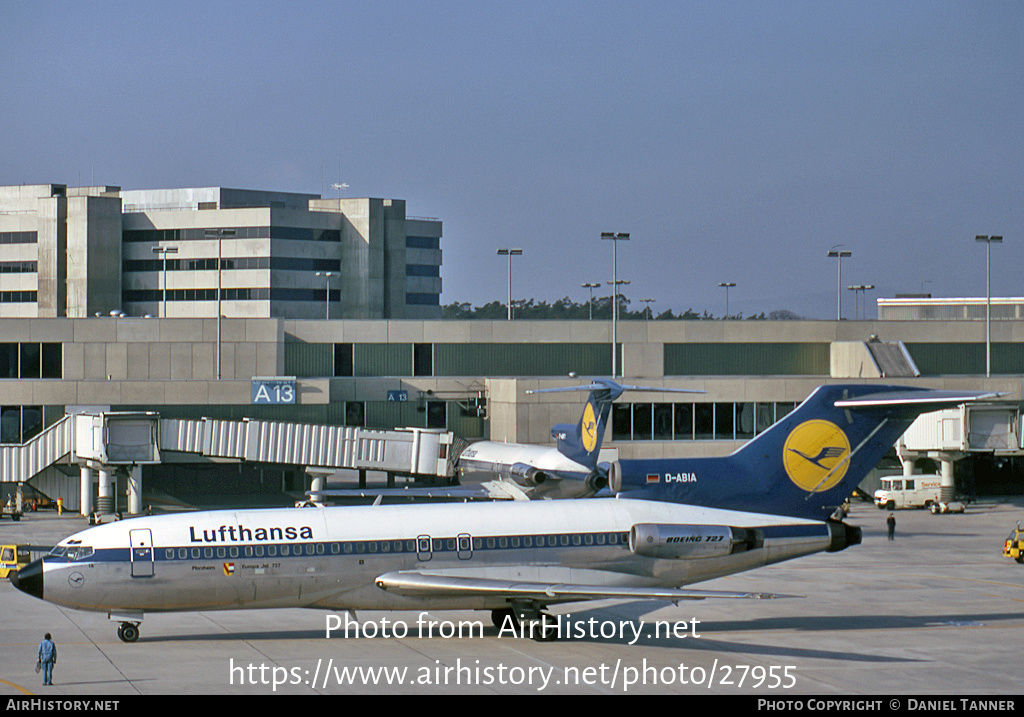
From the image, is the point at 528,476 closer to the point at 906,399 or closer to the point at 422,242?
the point at 906,399

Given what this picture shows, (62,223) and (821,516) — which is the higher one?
(62,223)

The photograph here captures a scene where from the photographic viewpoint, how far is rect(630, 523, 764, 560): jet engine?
37812mm

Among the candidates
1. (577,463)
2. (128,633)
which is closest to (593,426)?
(577,463)

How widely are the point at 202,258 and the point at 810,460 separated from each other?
119748 mm

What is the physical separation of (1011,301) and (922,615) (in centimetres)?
8962

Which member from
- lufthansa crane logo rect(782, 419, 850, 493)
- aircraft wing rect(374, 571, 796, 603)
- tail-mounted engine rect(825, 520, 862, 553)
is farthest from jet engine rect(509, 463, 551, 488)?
aircraft wing rect(374, 571, 796, 603)

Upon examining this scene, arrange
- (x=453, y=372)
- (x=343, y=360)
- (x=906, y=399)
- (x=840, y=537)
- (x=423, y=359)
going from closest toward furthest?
(x=840, y=537)
(x=906, y=399)
(x=343, y=360)
(x=423, y=359)
(x=453, y=372)

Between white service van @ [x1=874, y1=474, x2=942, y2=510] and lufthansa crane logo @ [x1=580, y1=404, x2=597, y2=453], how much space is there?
80.5ft

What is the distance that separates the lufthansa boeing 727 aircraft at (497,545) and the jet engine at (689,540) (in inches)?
1.7

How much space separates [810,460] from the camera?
1618 inches

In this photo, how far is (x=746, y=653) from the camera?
35.8 metres

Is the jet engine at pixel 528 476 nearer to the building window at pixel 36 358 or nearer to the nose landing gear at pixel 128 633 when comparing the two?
the nose landing gear at pixel 128 633
